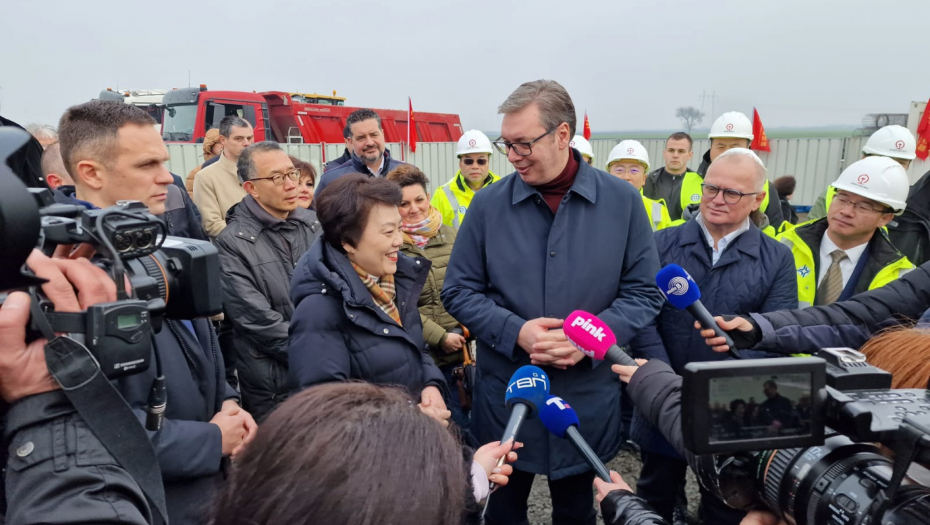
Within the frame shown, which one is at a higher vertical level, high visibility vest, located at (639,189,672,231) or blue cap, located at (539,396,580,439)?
high visibility vest, located at (639,189,672,231)

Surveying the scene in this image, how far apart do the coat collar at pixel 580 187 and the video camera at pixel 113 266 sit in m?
1.30

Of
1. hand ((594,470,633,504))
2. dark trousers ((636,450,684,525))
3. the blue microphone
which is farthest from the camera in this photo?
dark trousers ((636,450,684,525))

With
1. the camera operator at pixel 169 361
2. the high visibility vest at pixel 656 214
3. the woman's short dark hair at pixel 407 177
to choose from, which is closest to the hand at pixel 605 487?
the camera operator at pixel 169 361

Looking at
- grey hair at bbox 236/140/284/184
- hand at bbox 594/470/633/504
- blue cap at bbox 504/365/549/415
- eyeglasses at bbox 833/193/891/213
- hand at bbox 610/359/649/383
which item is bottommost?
hand at bbox 594/470/633/504

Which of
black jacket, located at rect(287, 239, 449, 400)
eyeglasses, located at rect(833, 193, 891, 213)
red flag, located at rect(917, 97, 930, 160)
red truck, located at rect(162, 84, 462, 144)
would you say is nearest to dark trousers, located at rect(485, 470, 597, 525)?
black jacket, located at rect(287, 239, 449, 400)

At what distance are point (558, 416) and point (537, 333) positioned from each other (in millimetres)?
446

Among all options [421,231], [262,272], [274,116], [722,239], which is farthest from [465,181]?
[274,116]

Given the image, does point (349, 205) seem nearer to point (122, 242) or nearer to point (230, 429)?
point (230, 429)

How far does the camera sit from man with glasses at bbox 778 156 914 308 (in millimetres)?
2531

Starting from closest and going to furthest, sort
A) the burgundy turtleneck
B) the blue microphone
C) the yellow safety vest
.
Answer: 1. the blue microphone
2. the burgundy turtleneck
3. the yellow safety vest

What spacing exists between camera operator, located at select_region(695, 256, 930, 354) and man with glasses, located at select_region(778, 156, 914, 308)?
412 millimetres

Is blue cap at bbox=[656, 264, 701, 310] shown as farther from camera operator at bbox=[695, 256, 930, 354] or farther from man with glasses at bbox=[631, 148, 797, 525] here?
man with glasses at bbox=[631, 148, 797, 525]

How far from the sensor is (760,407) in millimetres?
913

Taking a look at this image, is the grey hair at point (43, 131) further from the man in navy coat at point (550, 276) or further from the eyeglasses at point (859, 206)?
the eyeglasses at point (859, 206)
